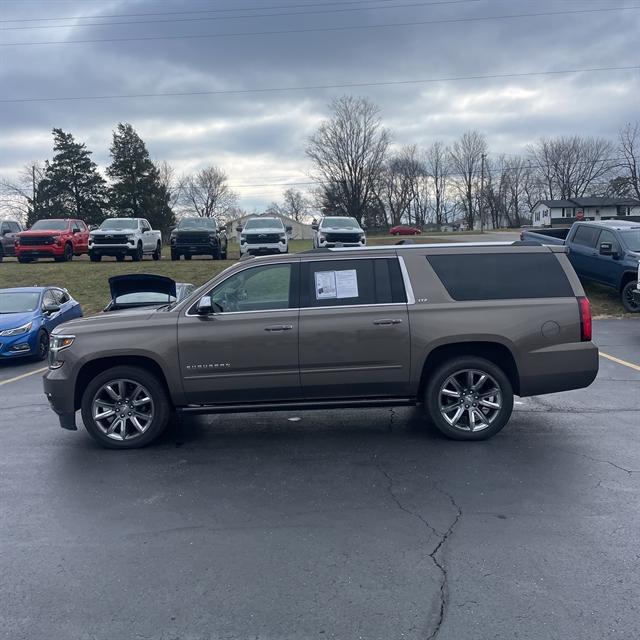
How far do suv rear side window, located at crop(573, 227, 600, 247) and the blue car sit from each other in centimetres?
1313

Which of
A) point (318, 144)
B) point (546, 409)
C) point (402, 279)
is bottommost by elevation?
point (546, 409)

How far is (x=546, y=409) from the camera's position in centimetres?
720

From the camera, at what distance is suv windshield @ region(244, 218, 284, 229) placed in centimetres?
2310

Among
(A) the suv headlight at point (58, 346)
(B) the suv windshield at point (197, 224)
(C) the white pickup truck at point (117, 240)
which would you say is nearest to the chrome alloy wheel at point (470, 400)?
(A) the suv headlight at point (58, 346)

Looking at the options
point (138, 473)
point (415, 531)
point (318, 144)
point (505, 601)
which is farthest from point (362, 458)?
point (318, 144)

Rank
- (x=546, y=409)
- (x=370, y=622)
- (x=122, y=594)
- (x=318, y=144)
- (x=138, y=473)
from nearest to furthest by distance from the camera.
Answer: (x=370, y=622) → (x=122, y=594) → (x=138, y=473) → (x=546, y=409) → (x=318, y=144)

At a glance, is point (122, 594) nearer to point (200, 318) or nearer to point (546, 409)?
point (200, 318)

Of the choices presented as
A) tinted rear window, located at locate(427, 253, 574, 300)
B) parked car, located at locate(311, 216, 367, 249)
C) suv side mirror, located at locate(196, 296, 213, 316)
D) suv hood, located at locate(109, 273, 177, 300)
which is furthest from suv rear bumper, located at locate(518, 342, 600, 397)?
parked car, located at locate(311, 216, 367, 249)

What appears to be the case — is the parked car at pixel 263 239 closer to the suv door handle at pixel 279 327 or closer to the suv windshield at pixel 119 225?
the suv windshield at pixel 119 225

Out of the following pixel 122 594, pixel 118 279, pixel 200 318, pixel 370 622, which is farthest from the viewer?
pixel 118 279

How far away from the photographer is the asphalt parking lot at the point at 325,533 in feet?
10.4

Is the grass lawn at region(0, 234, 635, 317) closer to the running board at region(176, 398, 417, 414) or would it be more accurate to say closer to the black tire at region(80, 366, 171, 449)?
the black tire at region(80, 366, 171, 449)

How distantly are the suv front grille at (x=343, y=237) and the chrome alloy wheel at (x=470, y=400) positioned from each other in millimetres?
17170

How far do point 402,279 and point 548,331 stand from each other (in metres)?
1.52
